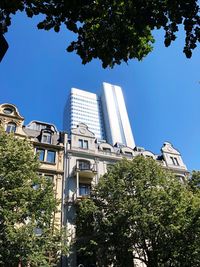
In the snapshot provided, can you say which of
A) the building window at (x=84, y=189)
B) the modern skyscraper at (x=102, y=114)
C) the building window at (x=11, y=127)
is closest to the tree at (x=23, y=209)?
the building window at (x=84, y=189)

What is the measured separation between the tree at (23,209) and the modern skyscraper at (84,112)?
11998 cm

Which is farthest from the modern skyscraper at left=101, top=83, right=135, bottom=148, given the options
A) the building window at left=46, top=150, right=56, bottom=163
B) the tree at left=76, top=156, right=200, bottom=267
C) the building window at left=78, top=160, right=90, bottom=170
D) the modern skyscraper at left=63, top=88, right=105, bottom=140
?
the tree at left=76, top=156, right=200, bottom=267

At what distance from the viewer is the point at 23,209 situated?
1716 centimetres

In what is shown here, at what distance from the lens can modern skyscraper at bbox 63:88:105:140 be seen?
469 ft

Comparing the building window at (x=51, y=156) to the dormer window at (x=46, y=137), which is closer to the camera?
the building window at (x=51, y=156)

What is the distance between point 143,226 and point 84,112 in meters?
132

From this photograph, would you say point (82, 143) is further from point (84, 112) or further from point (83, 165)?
point (84, 112)

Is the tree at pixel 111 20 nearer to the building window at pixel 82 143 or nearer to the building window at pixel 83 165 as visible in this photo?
the building window at pixel 83 165

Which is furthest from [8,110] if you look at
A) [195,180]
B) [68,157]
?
[195,180]

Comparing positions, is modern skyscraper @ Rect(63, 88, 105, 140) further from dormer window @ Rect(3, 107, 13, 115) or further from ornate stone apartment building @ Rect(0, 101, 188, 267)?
dormer window @ Rect(3, 107, 13, 115)

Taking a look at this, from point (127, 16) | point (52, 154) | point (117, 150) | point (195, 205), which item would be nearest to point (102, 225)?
point (195, 205)

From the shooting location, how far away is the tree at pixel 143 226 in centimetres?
1902

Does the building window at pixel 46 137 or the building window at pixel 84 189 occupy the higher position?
the building window at pixel 46 137

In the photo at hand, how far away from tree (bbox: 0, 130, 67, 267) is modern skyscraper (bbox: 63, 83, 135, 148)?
4587 inches
